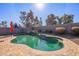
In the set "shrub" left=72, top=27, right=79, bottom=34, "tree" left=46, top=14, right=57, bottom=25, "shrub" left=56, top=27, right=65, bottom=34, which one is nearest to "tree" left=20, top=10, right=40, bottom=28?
"tree" left=46, top=14, right=57, bottom=25

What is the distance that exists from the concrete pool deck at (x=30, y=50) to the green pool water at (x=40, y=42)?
0.07m

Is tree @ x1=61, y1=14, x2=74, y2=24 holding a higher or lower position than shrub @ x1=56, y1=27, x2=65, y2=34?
higher

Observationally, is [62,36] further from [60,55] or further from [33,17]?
[33,17]

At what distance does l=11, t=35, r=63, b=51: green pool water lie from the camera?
313 cm

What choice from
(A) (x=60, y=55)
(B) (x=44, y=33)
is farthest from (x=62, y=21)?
(A) (x=60, y=55)

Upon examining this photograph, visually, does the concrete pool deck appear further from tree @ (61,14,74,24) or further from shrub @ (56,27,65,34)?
tree @ (61,14,74,24)

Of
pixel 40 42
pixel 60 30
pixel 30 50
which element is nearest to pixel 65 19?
pixel 60 30

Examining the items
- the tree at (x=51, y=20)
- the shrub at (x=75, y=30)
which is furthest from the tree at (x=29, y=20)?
the shrub at (x=75, y=30)

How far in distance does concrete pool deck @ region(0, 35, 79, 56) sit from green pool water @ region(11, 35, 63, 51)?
2.7 inches

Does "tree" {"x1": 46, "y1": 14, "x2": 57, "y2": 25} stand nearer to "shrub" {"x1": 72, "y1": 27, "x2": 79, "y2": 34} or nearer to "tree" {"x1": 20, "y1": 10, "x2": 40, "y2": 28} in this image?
"tree" {"x1": 20, "y1": 10, "x2": 40, "y2": 28}

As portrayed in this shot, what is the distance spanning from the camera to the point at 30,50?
10.4 feet

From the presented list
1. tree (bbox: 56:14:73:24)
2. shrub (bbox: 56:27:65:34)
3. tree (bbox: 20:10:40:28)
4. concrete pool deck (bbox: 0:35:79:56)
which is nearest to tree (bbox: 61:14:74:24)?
tree (bbox: 56:14:73:24)

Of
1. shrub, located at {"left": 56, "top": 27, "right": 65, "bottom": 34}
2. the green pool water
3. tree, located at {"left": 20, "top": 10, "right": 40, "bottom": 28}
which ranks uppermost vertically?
tree, located at {"left": 20, "top": 10, "right": 40, "bottom": 28}

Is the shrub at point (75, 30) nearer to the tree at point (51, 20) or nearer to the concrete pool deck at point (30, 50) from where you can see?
the concrete pool deck at point (30, 50)
